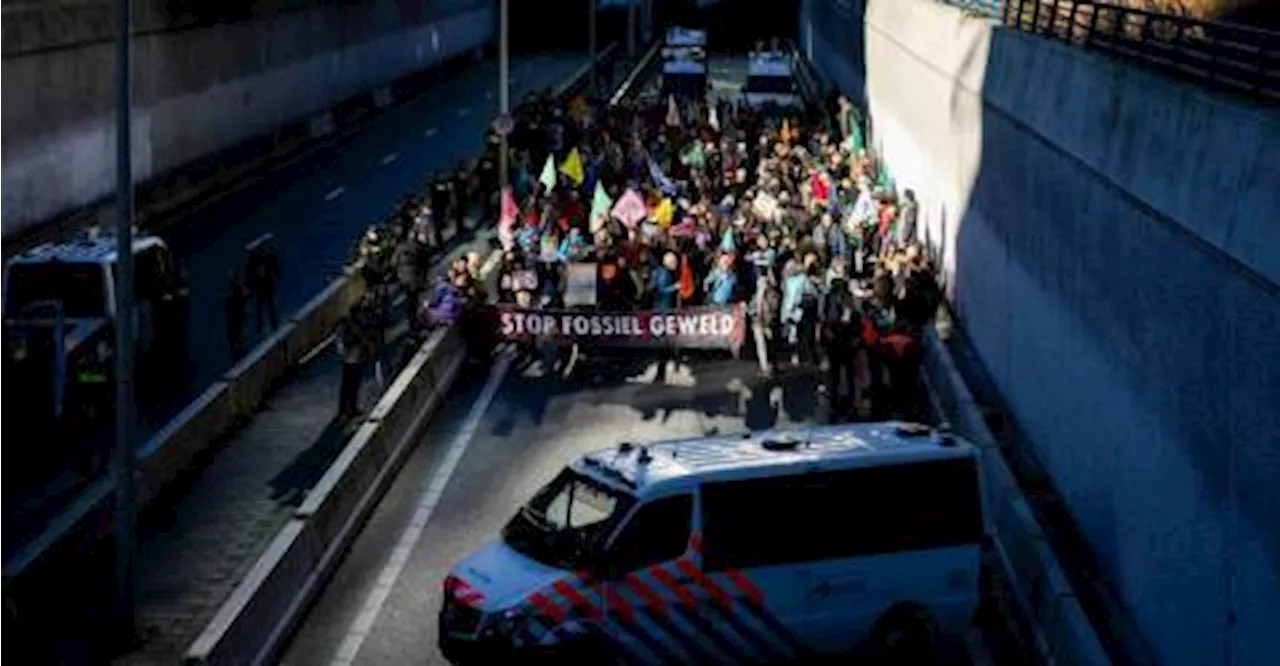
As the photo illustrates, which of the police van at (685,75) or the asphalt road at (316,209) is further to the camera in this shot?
the police van at (685,75)

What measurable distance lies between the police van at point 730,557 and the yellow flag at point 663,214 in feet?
47.1

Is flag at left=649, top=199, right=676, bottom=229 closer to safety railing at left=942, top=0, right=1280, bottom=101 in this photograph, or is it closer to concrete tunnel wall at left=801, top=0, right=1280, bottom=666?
concrete tunnel wall at left=801, top=0, right=1280, bottom=666

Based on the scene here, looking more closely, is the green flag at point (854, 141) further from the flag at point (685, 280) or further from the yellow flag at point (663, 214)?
the flag at point (685, 280)

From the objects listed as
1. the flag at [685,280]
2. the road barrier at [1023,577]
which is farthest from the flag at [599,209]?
the road barrier at [1023,577]

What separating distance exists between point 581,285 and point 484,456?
5208mm

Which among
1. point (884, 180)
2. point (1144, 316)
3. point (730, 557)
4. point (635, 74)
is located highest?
point (1144, 316)

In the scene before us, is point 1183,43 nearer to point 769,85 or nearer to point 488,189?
point 488,189

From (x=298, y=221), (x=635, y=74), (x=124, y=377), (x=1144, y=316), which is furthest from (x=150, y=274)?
(x=635, y=74)

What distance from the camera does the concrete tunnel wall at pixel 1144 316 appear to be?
41.2ft

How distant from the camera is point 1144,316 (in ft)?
52.0

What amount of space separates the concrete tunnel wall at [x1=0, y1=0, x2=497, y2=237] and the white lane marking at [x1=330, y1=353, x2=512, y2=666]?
41.7ft

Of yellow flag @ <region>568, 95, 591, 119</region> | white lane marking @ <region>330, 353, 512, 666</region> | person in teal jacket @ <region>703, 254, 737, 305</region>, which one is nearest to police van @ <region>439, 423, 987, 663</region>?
white lane marking @ <region>330, 353, 512, 666</region>

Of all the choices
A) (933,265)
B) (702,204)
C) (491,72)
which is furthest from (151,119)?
(491,72)

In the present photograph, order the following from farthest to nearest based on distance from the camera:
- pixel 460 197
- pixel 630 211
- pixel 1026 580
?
pixel 460 197
pixel 630 211
pixel 1026 580
